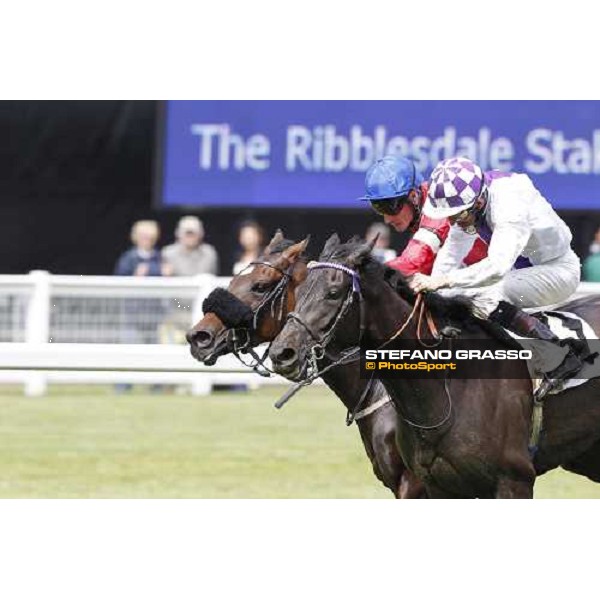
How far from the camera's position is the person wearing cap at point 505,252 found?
18.4 ft

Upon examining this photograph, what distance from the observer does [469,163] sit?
568cm

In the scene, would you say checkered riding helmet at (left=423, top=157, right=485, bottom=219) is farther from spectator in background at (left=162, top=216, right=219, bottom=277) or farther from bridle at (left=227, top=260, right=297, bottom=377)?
spectator in background at (left=162, top=216, right=219, bottom=277)

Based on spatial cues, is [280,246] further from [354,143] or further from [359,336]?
[354,143]

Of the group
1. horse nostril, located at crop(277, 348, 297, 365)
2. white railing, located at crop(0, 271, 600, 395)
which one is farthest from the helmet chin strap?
white railing, located at crop(0, 271, 600, 395)

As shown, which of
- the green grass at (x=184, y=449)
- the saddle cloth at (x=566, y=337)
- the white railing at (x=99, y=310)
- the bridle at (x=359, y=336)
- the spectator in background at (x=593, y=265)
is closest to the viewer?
the bridle at (x=359, y=336)

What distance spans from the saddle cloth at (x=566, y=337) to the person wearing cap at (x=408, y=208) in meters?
0.40

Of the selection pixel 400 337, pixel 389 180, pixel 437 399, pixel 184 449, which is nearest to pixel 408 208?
pixel 389 180

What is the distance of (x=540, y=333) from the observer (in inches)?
229

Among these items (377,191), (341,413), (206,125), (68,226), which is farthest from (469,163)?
(68,226)

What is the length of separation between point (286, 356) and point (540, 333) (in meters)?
1.21

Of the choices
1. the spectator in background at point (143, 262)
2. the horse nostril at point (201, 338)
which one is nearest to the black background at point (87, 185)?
the spectator in background at point (143, 262)

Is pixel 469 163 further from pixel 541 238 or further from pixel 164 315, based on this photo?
pixel 164 315

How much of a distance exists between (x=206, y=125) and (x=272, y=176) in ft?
2.61

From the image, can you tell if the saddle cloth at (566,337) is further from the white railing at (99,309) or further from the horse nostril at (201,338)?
the white railing at (99,309)
